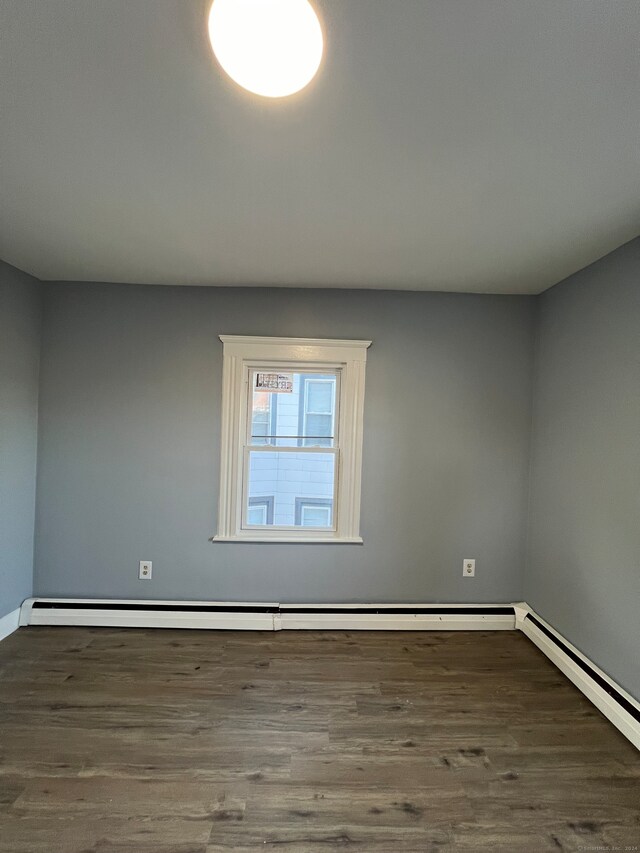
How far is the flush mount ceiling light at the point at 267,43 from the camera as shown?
958 millimetres

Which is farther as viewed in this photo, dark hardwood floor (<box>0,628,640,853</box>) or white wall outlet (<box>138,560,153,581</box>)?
white wall outlet (<box>138,560,153,581</box>)

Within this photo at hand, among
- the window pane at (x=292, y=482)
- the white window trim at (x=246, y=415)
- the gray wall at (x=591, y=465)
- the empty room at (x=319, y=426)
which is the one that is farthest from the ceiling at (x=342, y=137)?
the window pane at (x=292, y=482)

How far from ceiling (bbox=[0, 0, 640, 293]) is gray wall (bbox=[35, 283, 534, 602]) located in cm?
56

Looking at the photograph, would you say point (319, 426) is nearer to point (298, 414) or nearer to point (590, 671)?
point (298, 414)

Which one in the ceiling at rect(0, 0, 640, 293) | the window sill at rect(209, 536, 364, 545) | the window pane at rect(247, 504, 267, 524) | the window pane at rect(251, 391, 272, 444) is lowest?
the window sill at rect(209, 536, 364, 545)

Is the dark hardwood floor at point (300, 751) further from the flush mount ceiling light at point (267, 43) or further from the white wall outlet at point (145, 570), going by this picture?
the flush mount ceiling light at point (267, 43)

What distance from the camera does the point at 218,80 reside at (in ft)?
3.69

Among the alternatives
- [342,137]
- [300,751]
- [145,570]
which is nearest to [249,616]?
[145,570]

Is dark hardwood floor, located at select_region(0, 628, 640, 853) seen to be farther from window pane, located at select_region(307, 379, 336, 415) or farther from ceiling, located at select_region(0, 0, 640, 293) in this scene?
ceiling, located at select_region(0, 0, 640, 293)

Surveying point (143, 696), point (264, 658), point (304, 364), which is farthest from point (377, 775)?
point (304, 364)

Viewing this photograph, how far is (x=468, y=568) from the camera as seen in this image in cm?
292

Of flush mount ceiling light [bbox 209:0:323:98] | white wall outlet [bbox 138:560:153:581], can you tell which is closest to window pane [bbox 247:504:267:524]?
white wall outlet [bbox 138:560:153:581]

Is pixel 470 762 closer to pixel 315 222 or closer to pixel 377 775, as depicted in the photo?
pixel 377 775

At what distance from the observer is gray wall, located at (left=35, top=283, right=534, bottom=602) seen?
2859 millimetres
